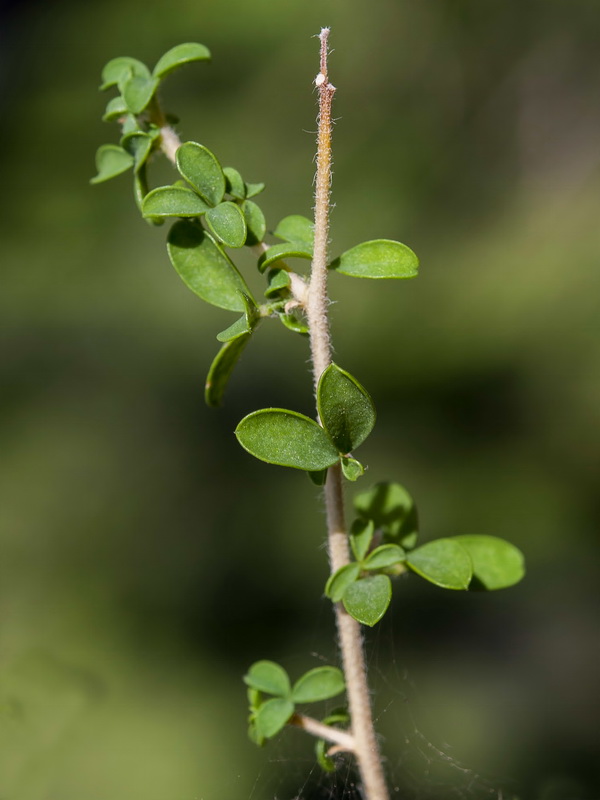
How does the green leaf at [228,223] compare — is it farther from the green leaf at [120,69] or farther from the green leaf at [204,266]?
the green leaf at [120,69]

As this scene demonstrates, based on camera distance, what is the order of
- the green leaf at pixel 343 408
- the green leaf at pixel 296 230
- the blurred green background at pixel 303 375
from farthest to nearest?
the blurred green background at pixel 303 375 < the green leaf at pixel 296 230 < the green leaf at pixel 343 408

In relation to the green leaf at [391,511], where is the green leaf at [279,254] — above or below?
above

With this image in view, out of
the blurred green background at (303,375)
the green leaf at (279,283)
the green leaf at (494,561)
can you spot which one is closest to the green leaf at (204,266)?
the green leaf at (279,283)

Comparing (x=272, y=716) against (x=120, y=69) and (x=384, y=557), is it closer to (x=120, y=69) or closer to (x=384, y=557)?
(x=384, y=557)

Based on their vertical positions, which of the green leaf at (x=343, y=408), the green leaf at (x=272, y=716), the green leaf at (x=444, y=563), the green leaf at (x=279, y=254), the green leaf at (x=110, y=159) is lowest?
the green leaf at (x=272, y=716)

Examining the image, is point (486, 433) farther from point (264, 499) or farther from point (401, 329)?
point (264, 499)

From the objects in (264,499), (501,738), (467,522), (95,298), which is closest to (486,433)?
(467,522)

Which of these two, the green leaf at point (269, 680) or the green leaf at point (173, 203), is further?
the green leaf at point (269, 680)
